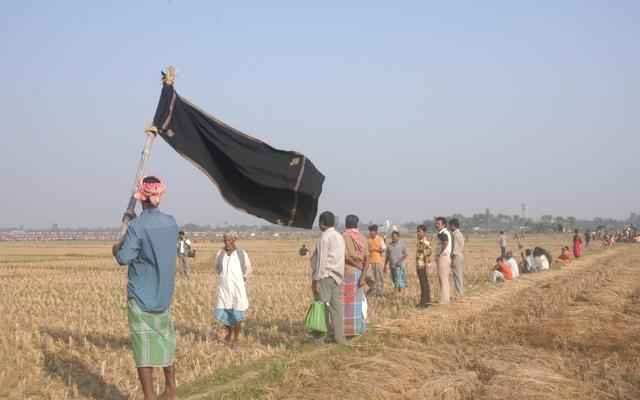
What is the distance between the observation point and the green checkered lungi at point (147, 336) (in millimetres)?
5672

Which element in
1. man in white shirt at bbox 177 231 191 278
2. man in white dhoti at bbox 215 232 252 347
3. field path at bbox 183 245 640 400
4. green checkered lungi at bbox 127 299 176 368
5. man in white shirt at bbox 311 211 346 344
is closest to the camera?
green checkered lungi at bbox 127 299 176 368

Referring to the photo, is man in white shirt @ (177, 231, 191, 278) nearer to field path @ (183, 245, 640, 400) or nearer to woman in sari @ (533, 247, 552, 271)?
field path @ (183, 245, 640, 400)

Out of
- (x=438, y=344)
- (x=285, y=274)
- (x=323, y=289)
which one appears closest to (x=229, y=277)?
(x=323, y=289)

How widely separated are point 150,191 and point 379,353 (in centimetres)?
344

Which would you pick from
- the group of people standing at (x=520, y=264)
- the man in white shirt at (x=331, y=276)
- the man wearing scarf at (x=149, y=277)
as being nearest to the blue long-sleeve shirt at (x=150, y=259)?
the man wearing scarf at (x=149, y=277)

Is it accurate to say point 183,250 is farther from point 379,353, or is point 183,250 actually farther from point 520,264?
point 379,353

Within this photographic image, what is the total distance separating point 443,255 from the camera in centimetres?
1338

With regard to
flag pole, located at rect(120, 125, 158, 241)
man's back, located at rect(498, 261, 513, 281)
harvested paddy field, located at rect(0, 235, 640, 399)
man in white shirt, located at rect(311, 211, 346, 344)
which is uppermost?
flag pole, located at rect(120, 125, 158, 241)

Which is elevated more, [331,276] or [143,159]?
[143,159]

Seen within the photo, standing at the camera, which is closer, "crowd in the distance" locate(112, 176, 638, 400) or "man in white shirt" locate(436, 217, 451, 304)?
"crowd in the distance" locate(112, 176, 638, 400)

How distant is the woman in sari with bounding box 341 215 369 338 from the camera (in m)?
9.66

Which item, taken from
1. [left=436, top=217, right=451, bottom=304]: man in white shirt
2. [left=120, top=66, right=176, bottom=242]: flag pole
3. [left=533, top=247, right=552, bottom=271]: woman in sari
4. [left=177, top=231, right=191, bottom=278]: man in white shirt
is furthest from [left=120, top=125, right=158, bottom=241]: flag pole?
[left=533, top=247, right=552, bottom=271]: woman in sari

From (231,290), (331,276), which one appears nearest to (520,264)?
(331,276)

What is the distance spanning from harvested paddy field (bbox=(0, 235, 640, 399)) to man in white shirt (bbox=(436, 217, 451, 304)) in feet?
2.95
